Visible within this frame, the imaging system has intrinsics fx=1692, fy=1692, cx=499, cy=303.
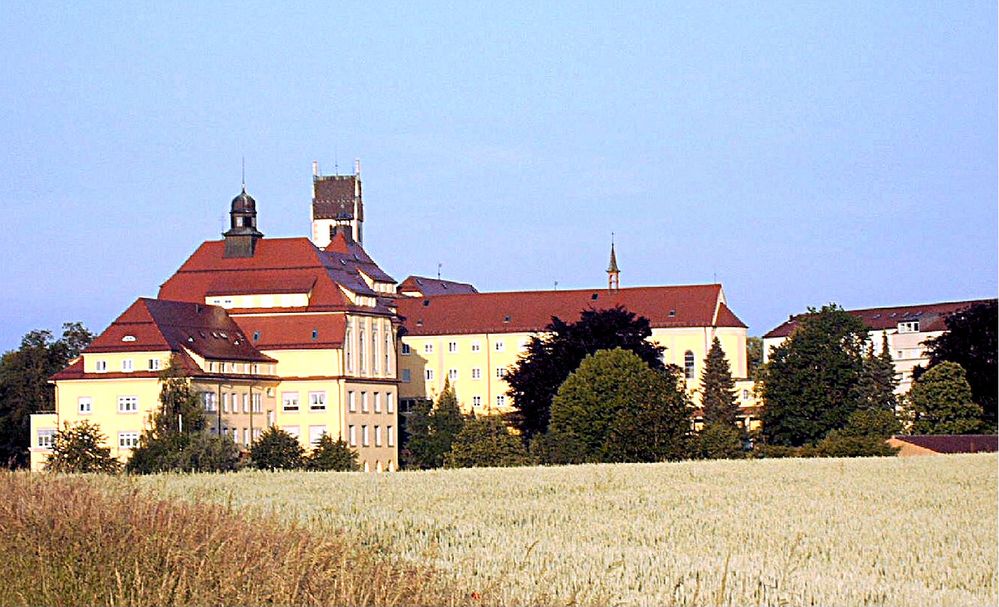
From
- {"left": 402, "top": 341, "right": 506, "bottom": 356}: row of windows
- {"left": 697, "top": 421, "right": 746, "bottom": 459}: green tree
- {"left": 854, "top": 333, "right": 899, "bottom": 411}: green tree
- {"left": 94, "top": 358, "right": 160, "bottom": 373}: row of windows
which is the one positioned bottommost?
{"left": 697, "top": 421, "right": 746, "bottom": 459}: green tree

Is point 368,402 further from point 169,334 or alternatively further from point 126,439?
point 126,439

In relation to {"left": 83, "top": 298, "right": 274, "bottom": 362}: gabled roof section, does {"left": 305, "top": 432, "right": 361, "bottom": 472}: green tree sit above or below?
below

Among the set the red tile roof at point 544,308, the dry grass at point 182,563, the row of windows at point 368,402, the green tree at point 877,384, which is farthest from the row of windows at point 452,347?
the dry grass at point 182,563

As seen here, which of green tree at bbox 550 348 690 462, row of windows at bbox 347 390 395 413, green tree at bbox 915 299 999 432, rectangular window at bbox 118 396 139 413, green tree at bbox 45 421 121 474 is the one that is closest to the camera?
green tree at bbox 45 421 121 474

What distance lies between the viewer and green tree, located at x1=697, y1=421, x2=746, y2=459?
82375mm

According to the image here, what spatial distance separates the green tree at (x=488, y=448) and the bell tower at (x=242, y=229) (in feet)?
157

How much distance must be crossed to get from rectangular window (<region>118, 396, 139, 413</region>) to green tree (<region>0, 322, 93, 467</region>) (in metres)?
8.70

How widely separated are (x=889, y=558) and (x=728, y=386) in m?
129

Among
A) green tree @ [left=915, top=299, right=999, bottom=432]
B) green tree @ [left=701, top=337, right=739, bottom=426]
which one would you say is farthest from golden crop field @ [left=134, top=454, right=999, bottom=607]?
green tree @ [left=701, top=337, right=739, bottom=426]

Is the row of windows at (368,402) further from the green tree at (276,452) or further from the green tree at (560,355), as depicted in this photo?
the green tree at (276,452)

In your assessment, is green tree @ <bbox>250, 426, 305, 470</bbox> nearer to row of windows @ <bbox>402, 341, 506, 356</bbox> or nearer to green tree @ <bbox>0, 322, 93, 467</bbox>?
green tree @ <bbox>0, 322, 93, 467</bbox>

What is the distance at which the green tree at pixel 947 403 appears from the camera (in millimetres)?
103750

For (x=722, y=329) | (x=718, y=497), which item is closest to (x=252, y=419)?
(x=722, y=329)

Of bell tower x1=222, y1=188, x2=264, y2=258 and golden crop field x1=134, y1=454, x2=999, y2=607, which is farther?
bell tower x1=222, y1=188, x2=264, y2=258
